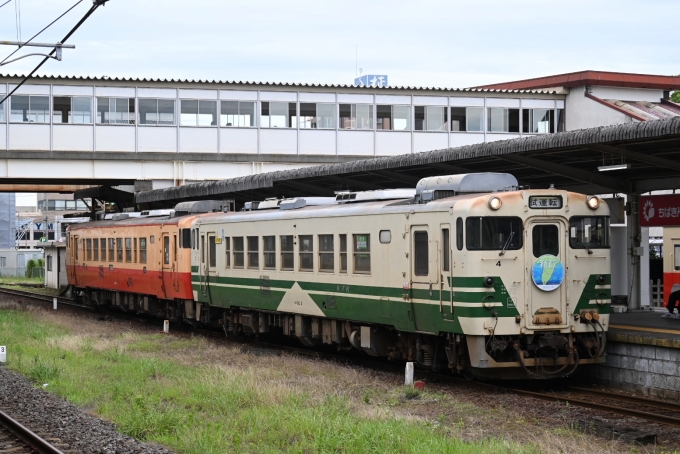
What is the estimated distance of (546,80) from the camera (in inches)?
1594

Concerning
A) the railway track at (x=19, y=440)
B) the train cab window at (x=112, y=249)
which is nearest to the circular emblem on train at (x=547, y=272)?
the railway track at (x=19, y=440)

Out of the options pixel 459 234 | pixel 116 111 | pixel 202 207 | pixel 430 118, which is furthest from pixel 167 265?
pixel 430 118

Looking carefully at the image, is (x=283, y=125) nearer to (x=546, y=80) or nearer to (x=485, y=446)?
(x=546, y=80)

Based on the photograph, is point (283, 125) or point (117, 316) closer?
point (117, 316)

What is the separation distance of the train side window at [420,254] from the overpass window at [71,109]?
20360 millimetres

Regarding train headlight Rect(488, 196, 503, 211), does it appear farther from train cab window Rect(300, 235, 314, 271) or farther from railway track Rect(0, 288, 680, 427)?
train cab window Rect(300, 235, 314, 271)

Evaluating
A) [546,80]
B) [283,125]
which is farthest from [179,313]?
[546,80]

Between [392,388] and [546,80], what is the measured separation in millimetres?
29102

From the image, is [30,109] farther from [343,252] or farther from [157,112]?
[343,252]

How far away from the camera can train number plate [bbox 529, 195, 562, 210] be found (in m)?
13.9

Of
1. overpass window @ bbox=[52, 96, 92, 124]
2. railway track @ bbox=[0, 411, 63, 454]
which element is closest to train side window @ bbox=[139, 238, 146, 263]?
overpass window @ bbox=[52, 96, 92, 124]

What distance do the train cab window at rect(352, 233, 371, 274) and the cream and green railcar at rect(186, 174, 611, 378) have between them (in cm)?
3

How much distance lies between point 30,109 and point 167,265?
10442 mm

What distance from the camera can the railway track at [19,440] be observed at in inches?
408
